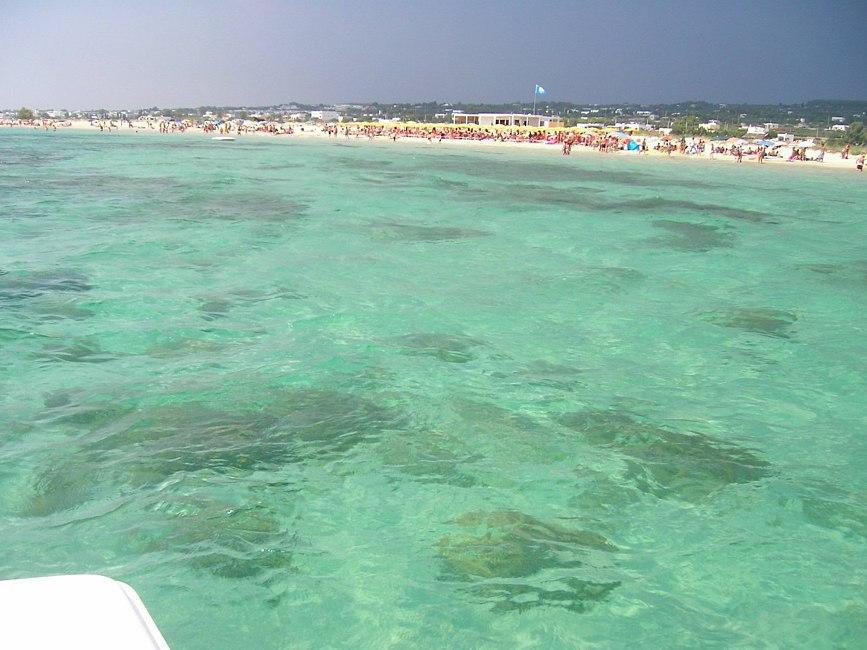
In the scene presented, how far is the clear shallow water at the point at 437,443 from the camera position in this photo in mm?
5082

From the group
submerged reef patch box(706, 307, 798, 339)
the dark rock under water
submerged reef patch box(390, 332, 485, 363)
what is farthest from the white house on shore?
the dark rock under water

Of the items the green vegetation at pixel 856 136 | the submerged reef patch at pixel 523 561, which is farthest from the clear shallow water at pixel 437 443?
the green vegetation at pixel 856 136

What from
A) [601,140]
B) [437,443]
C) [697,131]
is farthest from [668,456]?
[697,131]

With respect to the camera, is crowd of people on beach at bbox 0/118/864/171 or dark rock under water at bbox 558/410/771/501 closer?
dark rock under water at bbox 558/410/771/501

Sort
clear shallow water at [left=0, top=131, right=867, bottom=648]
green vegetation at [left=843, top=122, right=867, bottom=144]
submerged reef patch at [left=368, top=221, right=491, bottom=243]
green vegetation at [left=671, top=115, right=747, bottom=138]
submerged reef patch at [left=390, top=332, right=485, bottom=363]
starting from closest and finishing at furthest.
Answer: clear shallow water at [left=0, top=131, right=867, bottom=648], submerged reef patch at [left=390, top=332, right=485, bottom=363], submerged reef patch at [left=368, top=221, right=491, bottom=243], green vegetation at [left=843, top=122, right=867, bottom=144], green vegetation at [left=671, top=115, right=747, bottom=138]

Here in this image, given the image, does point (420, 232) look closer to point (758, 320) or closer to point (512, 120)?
point (758, 320)

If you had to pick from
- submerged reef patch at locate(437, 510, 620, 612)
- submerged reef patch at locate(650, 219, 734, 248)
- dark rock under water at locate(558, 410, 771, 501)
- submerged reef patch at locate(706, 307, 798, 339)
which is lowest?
submerged reef patch at locate(437, 510, 620, 612)

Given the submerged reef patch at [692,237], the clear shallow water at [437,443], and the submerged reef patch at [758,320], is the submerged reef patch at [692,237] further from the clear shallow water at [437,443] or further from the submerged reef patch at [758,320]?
the submerged reef patch at [758,320]

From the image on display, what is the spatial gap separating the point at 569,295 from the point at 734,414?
586cm

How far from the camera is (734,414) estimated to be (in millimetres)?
8422

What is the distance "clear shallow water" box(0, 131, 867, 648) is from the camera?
508 cm

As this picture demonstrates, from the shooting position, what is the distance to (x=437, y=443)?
23.9 ft

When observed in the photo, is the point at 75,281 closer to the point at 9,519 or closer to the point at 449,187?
the point at 9,519

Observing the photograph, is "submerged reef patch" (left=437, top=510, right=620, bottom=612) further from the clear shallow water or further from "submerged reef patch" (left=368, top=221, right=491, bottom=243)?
"submerged reef patch" (left=368, top=221, right=491, bottom=243)
